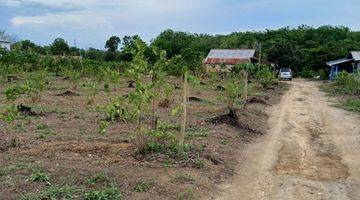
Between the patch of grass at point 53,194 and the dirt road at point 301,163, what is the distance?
2.12m

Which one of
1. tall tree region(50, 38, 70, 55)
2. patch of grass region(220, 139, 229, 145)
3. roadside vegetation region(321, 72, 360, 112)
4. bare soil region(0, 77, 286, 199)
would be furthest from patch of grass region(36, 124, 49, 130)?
tall tree region(50, 38, 70, 55)

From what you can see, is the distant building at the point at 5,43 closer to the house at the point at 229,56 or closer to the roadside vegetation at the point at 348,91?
the house at the point at 229,56

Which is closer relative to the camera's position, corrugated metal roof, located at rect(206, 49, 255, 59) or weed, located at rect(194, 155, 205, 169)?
weed, located at rect(194, 155, 205, 169)

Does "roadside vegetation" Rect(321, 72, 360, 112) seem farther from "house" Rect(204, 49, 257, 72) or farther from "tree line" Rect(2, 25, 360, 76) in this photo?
"house" Rect(204, 49, 257, 72)

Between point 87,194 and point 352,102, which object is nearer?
point 87,194

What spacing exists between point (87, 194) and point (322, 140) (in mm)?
7349

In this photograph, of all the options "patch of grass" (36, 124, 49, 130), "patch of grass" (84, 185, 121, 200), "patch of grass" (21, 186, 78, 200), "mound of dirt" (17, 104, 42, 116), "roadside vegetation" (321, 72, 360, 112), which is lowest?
"roadside vegetation" (321, 72, 360, 112)

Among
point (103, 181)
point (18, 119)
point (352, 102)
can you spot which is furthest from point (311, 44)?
point (103, 181)

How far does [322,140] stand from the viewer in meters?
12.1

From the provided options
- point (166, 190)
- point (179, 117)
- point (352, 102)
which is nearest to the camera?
point (166, 190)

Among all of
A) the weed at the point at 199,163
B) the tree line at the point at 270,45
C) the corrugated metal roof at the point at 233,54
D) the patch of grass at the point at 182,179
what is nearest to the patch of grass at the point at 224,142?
the weed at the point at 199,163

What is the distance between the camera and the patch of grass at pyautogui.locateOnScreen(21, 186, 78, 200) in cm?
628

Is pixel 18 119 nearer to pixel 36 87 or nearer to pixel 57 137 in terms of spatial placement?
pixel 57 137

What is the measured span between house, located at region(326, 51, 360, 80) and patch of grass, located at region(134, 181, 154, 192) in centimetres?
3680
